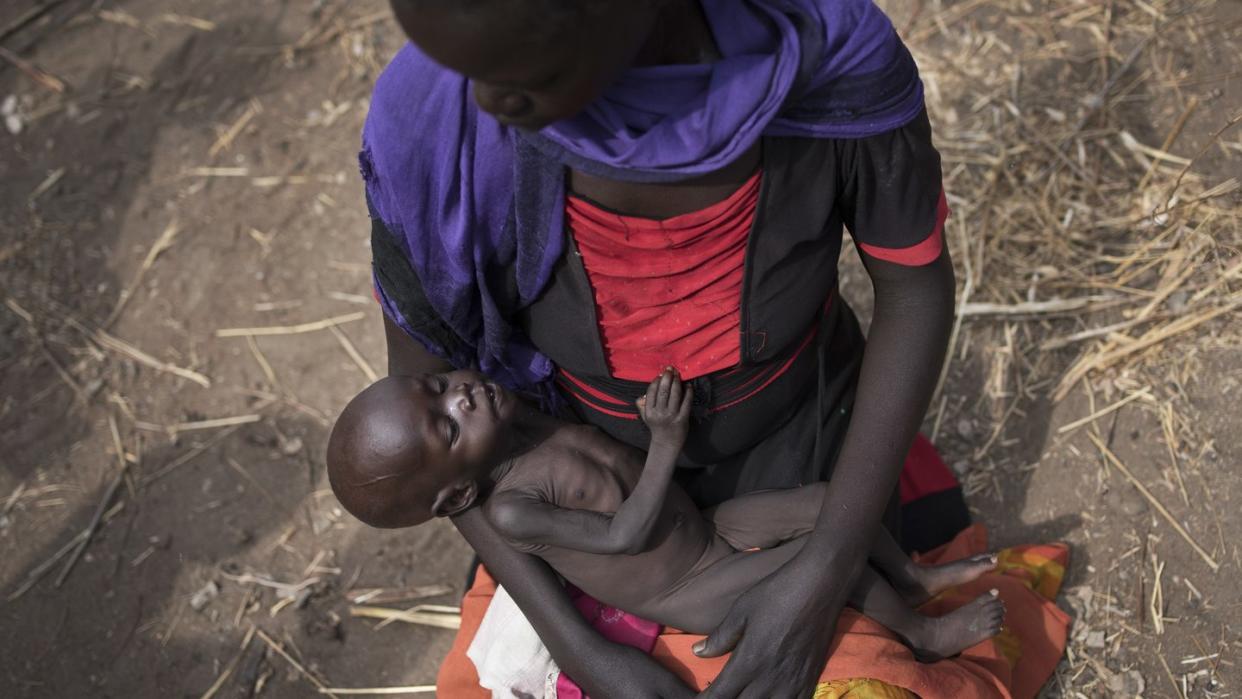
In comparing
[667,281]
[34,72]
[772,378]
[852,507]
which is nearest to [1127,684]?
[852,507]

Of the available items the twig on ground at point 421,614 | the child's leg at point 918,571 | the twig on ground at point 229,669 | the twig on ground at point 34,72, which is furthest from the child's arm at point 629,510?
the twig on ground at point 34,72

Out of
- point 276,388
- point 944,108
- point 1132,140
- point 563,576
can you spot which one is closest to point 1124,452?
point 1132,140

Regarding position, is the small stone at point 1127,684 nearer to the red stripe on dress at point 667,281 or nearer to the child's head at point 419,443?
the red stripe on dress at point 667,281

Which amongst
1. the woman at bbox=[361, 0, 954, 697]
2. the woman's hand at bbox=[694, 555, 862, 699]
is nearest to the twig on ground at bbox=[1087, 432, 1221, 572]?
the woman at bbox=[361, 0, 954, 697]

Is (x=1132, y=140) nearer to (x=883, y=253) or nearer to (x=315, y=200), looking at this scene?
(x=883, y=253)

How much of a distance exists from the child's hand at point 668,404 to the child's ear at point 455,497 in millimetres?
437

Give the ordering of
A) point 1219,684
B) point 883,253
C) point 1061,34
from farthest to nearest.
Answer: point 1061,34 < point 1219,684 < point 883,253

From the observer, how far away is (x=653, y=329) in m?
1.94

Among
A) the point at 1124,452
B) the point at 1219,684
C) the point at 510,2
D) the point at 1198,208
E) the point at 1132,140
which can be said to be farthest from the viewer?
the point at 1132,140

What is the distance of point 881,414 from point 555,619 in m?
0.77

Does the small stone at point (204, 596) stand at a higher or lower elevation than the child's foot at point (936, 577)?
lower

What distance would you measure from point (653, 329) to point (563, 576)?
617 millimetres

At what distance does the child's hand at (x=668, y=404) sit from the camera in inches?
78.6

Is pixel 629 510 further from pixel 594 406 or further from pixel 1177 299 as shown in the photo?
pixel 1177 299
